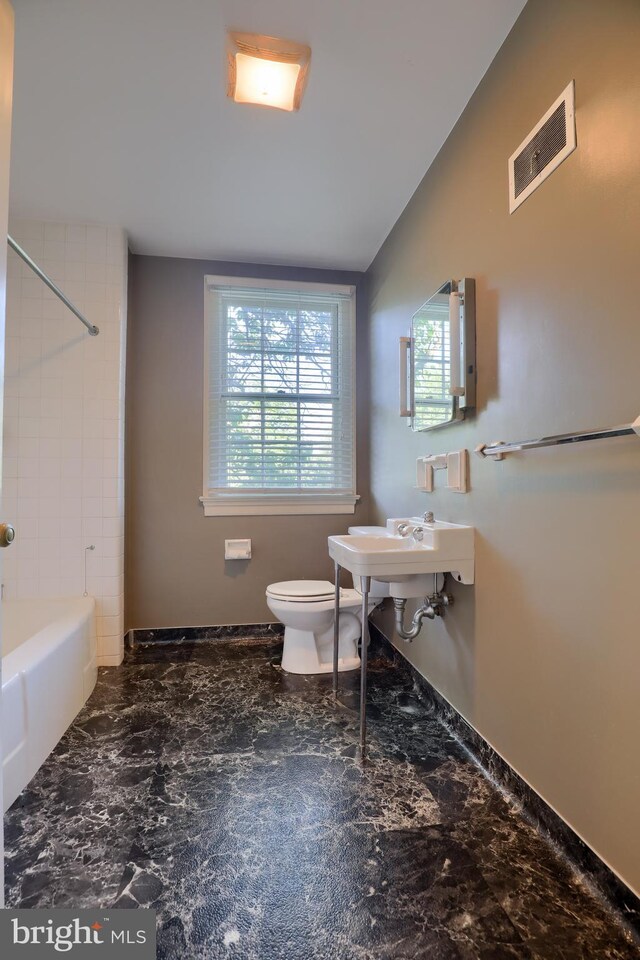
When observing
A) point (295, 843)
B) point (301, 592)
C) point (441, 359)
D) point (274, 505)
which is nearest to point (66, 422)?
point (274, 505)

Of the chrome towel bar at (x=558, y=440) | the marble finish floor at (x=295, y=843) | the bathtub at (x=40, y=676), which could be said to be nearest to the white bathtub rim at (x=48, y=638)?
the bathtub at (x=40, y=676)

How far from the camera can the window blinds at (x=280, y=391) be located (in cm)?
287

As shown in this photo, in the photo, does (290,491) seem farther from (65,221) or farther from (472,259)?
(65,221)

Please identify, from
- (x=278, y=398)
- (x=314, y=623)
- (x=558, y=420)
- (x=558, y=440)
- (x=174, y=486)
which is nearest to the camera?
(x=558, y=440)

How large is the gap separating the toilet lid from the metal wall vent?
72.9 inches

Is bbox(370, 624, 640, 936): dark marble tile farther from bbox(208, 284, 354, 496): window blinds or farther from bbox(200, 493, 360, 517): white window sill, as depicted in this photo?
bbox(208, 284, 354, 496): window blinds

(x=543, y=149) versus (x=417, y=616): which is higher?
(x=543, y=149)

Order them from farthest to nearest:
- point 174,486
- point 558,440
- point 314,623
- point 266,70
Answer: point 174,486 < point 314,623 < point 266,70 < point 558,440

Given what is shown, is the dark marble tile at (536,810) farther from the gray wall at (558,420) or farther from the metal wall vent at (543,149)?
the metal wall vent at (543,149)

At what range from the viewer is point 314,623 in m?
2.33

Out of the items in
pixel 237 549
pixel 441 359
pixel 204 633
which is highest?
pixel 441 359

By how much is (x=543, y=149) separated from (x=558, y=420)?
783 millimetres

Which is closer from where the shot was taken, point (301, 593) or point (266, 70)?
point (266, 70)

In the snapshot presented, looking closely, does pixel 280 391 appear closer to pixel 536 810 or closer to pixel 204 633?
pixel 204 633
